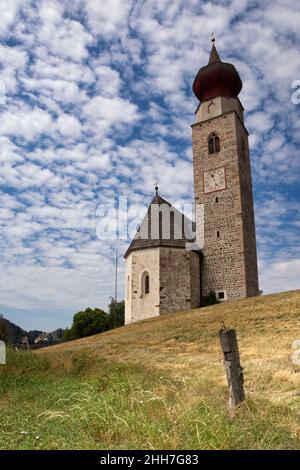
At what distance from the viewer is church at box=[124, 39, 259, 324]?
26.4 m

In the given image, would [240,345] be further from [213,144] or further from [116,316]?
[116,316]

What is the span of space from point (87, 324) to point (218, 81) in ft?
82.3

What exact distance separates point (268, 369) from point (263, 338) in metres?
4.36

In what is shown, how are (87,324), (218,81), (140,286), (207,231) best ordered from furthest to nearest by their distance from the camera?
(87,324)
(218,81)
(207,231)
(140,286)

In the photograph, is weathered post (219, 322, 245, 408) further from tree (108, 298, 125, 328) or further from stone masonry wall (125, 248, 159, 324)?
tree (108, 298, 125, 328)

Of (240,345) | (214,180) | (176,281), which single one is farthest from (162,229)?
(240,345)

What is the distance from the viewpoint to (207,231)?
28734mm

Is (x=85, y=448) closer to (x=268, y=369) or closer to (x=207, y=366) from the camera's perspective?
(x=268, y=369)

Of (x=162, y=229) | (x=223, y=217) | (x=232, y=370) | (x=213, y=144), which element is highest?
(x=213, y=144)

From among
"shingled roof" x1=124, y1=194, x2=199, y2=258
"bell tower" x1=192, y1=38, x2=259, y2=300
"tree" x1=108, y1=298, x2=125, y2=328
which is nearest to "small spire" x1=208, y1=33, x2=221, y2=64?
"bell tower" x1=192, y1=38, x2=259, y2=300

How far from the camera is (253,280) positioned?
2795 centimetres

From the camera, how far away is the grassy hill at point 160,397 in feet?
13.4

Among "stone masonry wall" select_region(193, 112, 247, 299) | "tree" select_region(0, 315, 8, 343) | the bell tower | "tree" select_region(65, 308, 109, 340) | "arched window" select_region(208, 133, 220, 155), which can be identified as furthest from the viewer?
"tree" select_region(65, 308, 109, 340)
